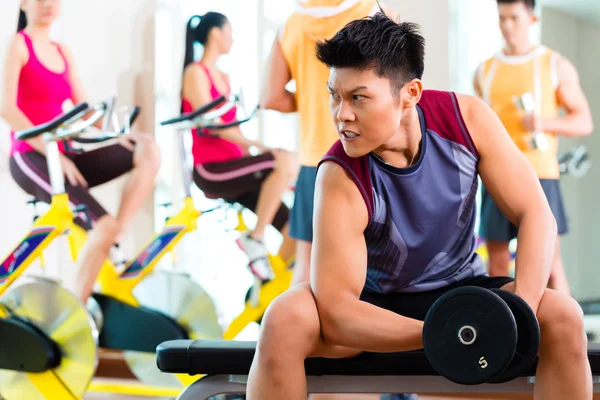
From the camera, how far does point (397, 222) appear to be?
1480 mm

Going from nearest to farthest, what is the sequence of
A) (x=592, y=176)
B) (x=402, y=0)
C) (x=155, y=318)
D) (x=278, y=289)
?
(x=155, y=318), (x=278, y=289), (x=402, y=0), (x=592, y=176)

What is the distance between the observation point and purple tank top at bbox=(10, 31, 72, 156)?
302 centimetres

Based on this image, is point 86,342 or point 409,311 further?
point 86,342

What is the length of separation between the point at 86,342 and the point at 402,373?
59.1 inches

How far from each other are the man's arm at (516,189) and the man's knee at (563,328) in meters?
0.07

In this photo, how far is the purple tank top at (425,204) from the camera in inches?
57.8

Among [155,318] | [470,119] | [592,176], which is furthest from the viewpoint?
[592,176]

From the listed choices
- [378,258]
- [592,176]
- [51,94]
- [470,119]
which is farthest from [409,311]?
[592,176]

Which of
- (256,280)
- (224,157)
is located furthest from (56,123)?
(256,280)

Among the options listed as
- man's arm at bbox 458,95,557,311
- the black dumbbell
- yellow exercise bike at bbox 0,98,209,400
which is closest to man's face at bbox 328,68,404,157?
man's arm at bbox 458,95,557,311

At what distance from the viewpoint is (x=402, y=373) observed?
4.82ft

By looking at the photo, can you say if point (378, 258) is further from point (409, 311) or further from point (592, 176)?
point (592, 176)

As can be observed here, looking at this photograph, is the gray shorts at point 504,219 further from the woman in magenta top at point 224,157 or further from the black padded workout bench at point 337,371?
the black padded workout bench at point 337,371

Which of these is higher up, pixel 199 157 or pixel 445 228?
pixel 445 228
